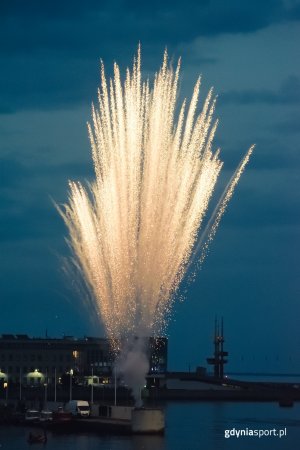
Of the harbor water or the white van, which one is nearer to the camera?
the harbor water

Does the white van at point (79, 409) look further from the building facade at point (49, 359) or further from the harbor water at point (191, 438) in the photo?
the building facade at point (49, 359)

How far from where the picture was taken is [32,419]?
7550 centimetres

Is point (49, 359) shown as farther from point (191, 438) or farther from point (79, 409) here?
point (191, 438)

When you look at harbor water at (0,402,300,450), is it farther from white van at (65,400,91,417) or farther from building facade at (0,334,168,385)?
building facade at (0,334,168,385)

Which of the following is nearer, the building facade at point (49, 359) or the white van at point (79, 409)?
the white van at point (79, 409)

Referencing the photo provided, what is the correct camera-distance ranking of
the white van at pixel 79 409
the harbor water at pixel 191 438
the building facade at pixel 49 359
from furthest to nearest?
the building facade at pixel 49 359 < the white van at pixel 79 409 < the harbor water at pixel 191 438

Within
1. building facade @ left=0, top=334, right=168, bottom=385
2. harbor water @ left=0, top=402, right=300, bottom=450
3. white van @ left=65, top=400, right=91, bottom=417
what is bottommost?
harbor water @ left=0, top=402, right=300, bottom=450

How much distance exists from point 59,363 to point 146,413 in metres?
89.1

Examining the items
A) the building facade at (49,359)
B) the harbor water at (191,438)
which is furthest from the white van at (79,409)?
the building facade at (49,359)

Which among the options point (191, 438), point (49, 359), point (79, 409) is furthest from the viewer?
point (49, 359)

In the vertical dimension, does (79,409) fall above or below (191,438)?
above

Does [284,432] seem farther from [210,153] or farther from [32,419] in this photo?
[210,153]

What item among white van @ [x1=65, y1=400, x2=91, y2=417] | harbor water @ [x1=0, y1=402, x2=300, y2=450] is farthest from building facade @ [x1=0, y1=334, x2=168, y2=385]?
white van @ [x1=65, y1=400, x2=91, y2=417]

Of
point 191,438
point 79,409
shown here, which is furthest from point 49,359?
point 191,438
